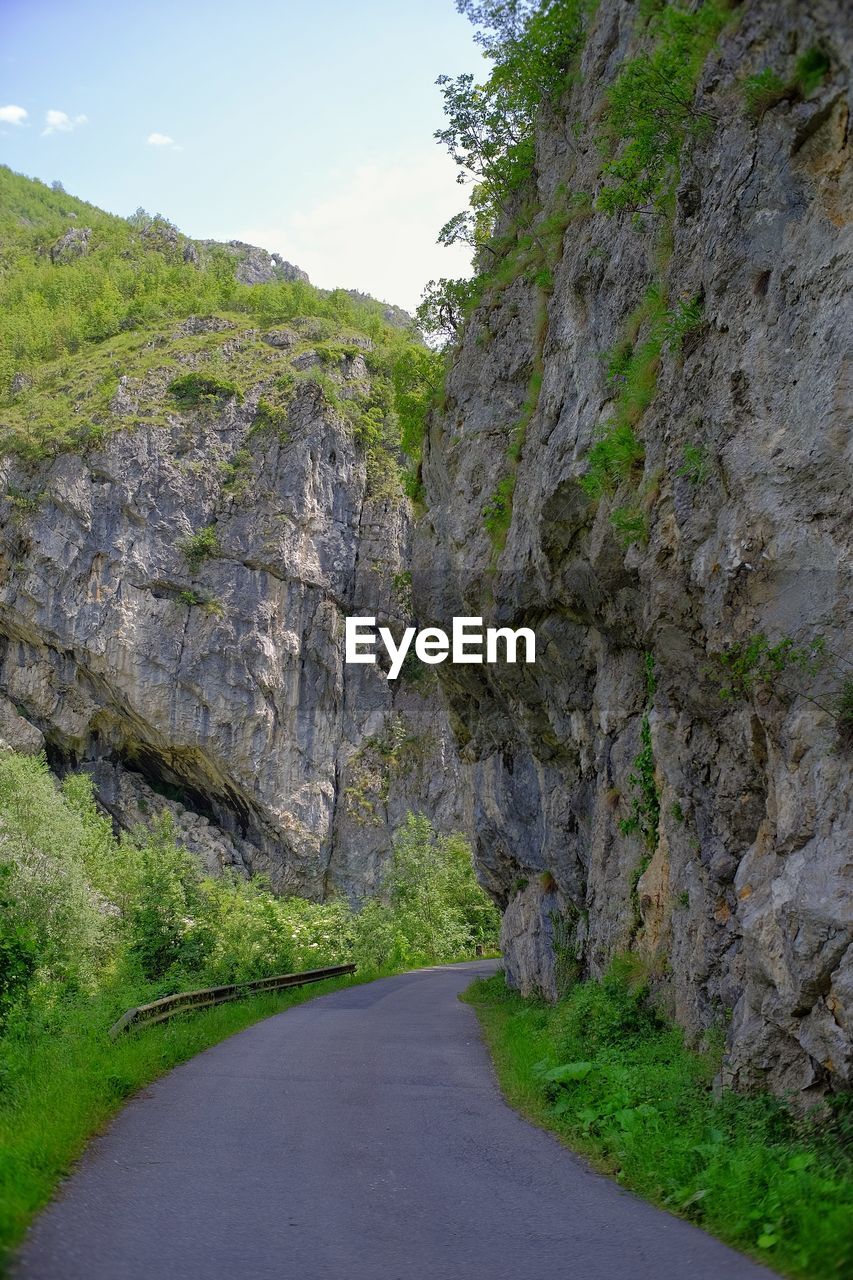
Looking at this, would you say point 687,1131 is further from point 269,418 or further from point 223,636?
point 269,418

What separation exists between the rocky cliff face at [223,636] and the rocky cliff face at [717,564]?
32.7 metres

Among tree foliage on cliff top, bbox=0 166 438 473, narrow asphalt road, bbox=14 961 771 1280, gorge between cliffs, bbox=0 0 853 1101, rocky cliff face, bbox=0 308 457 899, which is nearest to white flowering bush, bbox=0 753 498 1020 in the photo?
rocky cliff face, bbox=0 308 457 899

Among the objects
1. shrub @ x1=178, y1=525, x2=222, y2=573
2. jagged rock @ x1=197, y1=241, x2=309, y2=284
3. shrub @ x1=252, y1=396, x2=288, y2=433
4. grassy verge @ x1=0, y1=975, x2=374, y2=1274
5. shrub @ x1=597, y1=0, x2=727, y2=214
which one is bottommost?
grassy verge @ x1=0, y1=975, x2=374, y2=1274

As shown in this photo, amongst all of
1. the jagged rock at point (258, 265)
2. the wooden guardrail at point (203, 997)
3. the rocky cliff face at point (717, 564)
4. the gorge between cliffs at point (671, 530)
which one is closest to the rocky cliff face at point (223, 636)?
the wooden guardrail at point (203, 997)

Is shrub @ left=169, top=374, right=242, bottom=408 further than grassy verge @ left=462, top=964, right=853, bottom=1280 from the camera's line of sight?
Yes

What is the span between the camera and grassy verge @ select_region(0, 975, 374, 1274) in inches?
211

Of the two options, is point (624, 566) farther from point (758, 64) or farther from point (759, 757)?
point (758, 64)

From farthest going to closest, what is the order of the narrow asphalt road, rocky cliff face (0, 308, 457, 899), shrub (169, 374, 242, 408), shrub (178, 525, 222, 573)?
1. shrub (169, 374, 242, 408)
2. shrub (178, 525, 222, 573)
3. rocky cliff face (0, 308, 457, 899)
4. the narrow asphalt road

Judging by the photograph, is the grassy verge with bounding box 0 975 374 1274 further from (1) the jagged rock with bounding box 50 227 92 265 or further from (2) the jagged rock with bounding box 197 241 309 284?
(2) the jagged rock with bounding box 197 241 309 284

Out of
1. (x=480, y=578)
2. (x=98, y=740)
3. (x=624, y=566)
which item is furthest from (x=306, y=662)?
(x=624, y=566)

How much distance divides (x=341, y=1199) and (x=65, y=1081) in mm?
3827

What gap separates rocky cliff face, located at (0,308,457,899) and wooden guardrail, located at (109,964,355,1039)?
26155 millimetres

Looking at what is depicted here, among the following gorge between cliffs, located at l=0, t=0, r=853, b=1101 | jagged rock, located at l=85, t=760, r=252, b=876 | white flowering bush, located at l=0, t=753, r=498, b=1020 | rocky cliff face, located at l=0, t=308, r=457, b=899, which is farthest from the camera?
jagged rock, located at l=85, t=760, r=252, b=876

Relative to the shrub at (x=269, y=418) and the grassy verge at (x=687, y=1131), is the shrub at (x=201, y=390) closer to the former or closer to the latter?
the shrub at (x=269, y=418)
